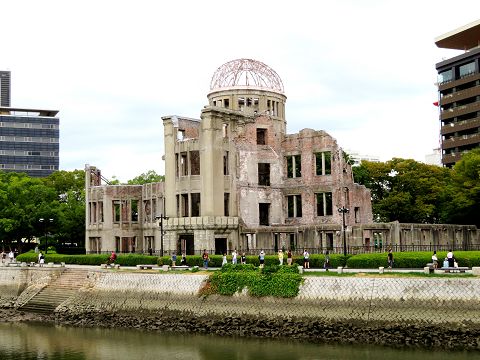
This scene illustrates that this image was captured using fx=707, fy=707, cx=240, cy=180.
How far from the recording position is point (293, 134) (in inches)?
2707

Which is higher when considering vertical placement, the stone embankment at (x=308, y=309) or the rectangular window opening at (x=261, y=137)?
the rectangular window opening at (x=261, y=137)

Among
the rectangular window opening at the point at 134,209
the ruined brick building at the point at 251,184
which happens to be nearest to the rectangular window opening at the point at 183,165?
the ruined brick building at the point at 251,184

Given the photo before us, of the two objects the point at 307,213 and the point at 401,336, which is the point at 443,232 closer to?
the point at 307,213

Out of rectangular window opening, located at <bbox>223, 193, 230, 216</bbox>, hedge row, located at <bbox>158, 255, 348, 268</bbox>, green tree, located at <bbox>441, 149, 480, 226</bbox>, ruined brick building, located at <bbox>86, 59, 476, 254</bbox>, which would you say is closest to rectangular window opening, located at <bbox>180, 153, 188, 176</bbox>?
ruined brick building, located at <bbox>86, 59, 476, 254</bbox>

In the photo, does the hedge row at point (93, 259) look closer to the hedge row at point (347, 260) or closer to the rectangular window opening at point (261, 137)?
the hedge row at point (347, 260)

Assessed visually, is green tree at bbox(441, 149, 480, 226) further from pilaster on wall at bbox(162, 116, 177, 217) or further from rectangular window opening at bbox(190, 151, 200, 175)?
pilaster on wall at bbox(162, 116, 177, 217)

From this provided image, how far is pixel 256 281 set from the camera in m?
42.8

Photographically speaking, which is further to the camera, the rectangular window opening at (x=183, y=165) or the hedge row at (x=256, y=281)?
the rectangular window opening at (x=183, y=165)

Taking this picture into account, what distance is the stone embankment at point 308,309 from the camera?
3512cm

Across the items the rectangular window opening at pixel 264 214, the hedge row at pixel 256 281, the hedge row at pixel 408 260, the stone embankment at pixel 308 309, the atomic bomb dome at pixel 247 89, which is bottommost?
the stone embankment at pixel 308 309

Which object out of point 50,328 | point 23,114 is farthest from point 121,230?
point 23,114

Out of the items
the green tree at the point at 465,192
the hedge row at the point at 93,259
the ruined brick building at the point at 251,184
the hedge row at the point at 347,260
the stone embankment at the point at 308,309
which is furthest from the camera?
the green tree at the point at 465,192

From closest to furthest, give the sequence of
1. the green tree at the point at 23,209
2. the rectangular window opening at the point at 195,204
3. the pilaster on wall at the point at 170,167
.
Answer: the rectangular window opening at the point at 195,204 → the pilaster on wall at the point at 170,167 → the green tree at the point at 23,209

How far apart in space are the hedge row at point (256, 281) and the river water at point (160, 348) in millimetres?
3685
